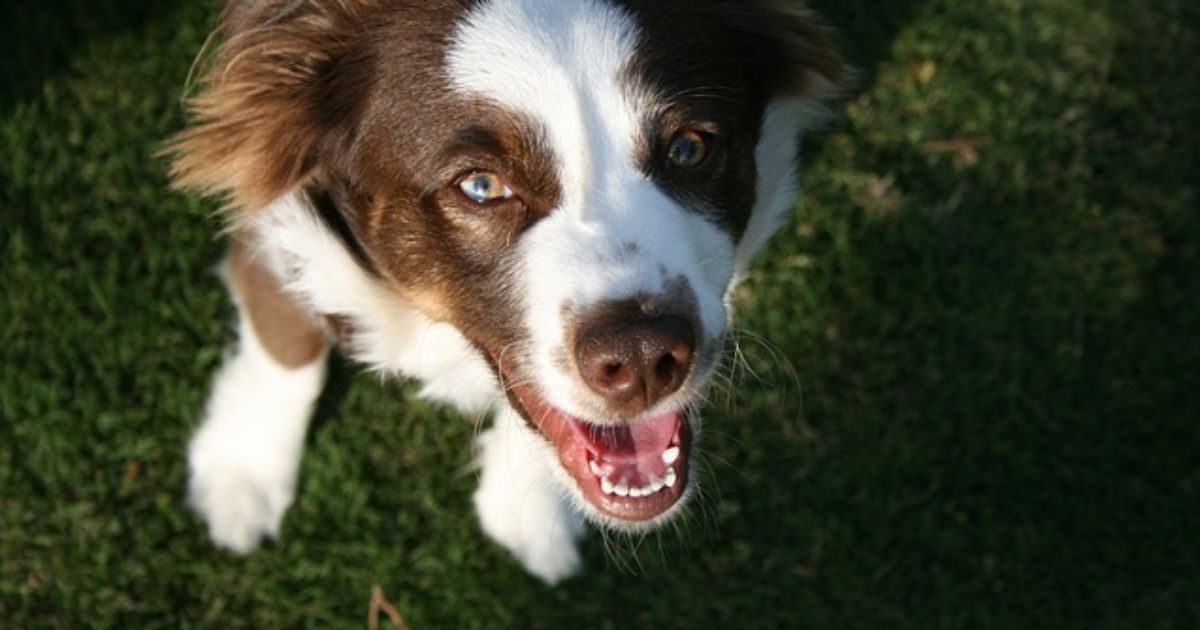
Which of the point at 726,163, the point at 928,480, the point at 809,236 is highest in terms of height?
the point at 726,163

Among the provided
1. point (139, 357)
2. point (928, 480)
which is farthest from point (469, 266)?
point (928, 480)

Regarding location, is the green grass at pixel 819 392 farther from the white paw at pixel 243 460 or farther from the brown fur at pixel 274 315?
the brown fur at pixel 274 315

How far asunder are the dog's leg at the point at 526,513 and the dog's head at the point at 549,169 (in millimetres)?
912

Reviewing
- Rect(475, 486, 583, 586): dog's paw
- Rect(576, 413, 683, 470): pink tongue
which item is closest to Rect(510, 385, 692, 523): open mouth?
Rect(576, 413, 683, 470): pink tongue

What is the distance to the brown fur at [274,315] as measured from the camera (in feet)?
12.4

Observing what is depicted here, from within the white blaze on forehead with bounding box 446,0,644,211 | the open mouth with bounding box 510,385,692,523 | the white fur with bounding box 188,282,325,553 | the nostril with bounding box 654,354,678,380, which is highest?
the white blaze on forehead with bounding box 446,0,644,211

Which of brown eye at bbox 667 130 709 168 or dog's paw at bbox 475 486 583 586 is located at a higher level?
brown eye at bbox 667 130 709 168

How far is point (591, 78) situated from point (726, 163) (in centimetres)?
46

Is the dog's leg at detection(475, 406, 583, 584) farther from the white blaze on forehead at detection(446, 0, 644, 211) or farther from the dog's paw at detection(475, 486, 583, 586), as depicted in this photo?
the white blaze on forehead at detection(446, 0, 644, 211)

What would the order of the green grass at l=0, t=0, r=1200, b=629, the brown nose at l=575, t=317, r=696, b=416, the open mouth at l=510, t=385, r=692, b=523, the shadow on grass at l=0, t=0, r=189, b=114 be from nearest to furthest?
the brown nose at l=575, t=317, r=696, b=416 < the open mouth at l=510, t=385, r=692, b=523 < the green grass at l=0, t=0, r=1200, b=629 < the shadow on grass at l=0, t=0, r=189, b=114

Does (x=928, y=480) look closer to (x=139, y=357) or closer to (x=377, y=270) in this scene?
(x=377, y=270)

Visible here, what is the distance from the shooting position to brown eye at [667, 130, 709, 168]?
9.96 ft

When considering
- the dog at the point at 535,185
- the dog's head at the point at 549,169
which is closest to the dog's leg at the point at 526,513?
the dog at the point at 535,185

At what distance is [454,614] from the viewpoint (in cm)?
438
